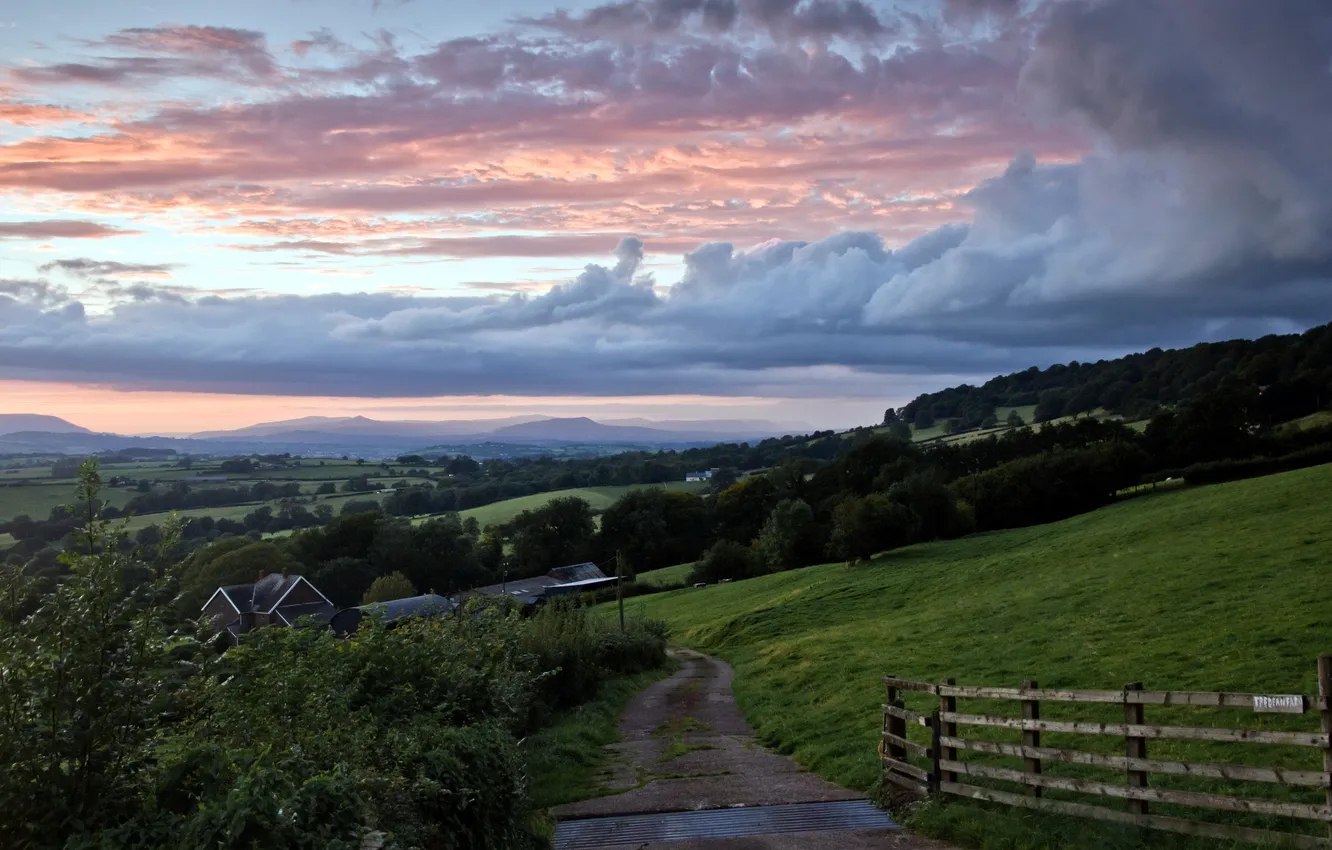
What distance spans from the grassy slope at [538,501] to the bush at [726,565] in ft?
110

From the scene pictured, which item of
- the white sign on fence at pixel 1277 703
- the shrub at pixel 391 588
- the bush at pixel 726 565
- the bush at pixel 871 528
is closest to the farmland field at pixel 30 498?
the shrub at pixel 391 588

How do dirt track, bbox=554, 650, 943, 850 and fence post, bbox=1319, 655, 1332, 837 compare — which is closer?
fence post, bbox=1319, 655, 1332, 837

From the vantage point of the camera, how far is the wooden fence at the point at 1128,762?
8484mm

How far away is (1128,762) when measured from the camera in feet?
32.9

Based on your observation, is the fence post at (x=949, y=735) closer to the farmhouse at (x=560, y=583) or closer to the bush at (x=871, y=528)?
the bush at (x=871, y=528)

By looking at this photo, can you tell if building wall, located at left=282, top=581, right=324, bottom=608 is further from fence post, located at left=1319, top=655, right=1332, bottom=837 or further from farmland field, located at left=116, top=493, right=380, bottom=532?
fence post, located at left=1319, top=655, right=1332, bottom=837

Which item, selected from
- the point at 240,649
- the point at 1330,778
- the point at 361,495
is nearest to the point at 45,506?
the point at 361,495

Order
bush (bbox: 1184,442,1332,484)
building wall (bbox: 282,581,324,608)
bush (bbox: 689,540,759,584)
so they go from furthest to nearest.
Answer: bush (bbox: 689,540,759,584) → building wall (bbox: 282,581,324,608) → bush (bbox: 1184,442,1332,484)

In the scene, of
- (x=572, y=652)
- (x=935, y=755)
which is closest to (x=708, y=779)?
(x=935, y=755)

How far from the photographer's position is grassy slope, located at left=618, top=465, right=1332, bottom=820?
18.5 metres

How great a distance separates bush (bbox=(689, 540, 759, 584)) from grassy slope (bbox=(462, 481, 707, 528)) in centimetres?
3343

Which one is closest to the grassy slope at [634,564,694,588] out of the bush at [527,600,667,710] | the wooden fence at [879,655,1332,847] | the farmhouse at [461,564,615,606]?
the farmhouse at [461,564,615,606]

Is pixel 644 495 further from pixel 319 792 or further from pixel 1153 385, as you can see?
pixel 319 792

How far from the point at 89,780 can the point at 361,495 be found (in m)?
145
